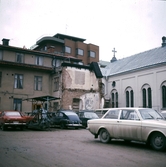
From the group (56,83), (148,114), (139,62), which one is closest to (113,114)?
(148,114)

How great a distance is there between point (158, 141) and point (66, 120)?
11.6 meters

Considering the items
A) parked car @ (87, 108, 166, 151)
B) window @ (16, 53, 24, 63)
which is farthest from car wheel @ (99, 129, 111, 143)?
window @ (16, 53, 24, 63)

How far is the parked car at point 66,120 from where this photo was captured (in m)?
19.5

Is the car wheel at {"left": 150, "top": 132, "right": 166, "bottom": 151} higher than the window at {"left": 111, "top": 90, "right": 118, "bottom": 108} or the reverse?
the reverse

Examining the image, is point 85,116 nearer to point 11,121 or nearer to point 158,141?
point 11,121

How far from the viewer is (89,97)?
106 ft

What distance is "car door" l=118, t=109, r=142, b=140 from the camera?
957 cm

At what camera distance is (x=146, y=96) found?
117 ft

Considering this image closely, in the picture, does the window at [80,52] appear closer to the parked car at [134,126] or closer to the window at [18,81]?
the window at [18,81]

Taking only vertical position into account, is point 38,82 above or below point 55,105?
above

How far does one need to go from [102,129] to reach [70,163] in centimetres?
479

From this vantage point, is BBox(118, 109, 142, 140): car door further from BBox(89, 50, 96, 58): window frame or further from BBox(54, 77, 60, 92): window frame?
BBox(89, 50, 96, 58): window frame

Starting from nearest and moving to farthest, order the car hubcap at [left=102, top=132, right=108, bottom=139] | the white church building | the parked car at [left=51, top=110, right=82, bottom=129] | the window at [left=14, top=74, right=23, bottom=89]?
the car hubcap at [left=102, top=132, right=108, bottom=139], the parked car at [left=51, top=110, right=82, bottom=129], the window at [left=14, top=74, right=23, bottom=89], the white church building

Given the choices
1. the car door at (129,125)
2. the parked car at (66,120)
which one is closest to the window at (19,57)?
the parked car at (66,120)
